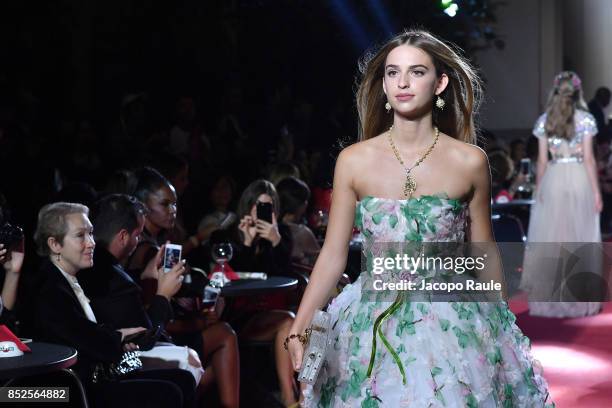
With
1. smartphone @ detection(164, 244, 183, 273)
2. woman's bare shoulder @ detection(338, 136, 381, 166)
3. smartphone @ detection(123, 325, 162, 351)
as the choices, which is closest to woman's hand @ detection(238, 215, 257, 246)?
smartphone @ detection(164, 244, 183, 273)

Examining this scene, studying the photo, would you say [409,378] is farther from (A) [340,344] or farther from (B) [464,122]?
(B) [464,122]

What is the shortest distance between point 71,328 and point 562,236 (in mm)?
5048

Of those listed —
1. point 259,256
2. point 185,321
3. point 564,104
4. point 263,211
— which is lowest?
point 185,321

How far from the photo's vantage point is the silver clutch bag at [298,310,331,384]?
2.58 metres

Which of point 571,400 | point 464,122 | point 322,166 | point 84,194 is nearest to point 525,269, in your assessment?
point 322,166

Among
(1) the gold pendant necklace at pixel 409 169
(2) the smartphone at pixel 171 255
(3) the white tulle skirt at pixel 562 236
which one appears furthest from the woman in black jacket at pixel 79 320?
(3) the white tulle skirt at pixel 562 236

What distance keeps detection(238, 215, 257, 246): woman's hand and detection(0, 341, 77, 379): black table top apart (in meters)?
2.23

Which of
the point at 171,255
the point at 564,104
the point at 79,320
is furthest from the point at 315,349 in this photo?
the point at 564,104

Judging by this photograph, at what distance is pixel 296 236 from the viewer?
21.5 feet

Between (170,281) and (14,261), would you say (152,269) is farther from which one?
(14,261)

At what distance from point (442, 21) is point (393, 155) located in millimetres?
8972

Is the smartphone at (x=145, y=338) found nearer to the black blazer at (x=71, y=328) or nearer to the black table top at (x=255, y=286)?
the black blazer at (x=71, y=328)

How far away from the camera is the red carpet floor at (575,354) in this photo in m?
5.19

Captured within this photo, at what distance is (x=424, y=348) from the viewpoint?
274 centimetres
